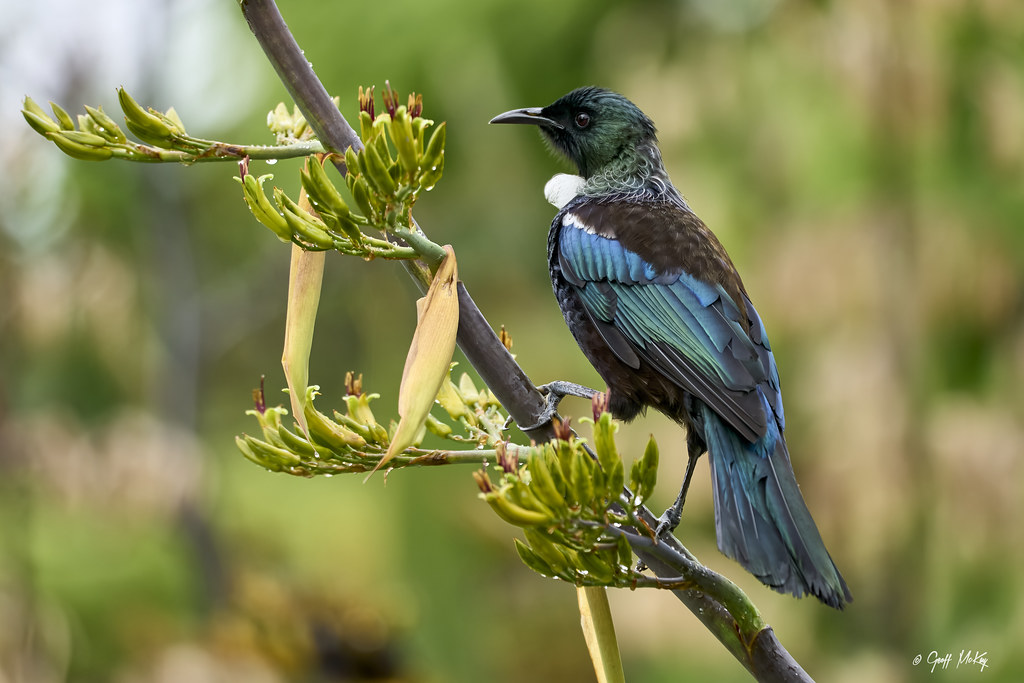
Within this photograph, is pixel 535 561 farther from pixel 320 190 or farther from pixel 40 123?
pixel 40 123

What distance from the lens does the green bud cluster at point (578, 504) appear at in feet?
3.89

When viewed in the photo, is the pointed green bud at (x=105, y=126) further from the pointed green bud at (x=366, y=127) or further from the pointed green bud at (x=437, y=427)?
the pointed green bud at (x=437, y=427)

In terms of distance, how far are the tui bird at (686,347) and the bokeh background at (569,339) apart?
2.57 m

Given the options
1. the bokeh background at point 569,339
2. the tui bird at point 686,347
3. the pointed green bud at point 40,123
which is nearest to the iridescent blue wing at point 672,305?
the tui bird at point 686,347

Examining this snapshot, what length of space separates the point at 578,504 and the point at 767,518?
43 cm

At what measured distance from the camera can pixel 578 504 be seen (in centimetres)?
121

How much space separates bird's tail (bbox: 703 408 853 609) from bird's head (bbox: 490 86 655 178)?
3.47 feet

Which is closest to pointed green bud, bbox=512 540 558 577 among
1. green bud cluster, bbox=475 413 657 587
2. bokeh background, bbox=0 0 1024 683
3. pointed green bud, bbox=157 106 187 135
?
green bud cluster, bbox=475 413 657 587

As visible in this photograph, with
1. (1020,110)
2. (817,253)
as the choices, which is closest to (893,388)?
(817,253)
